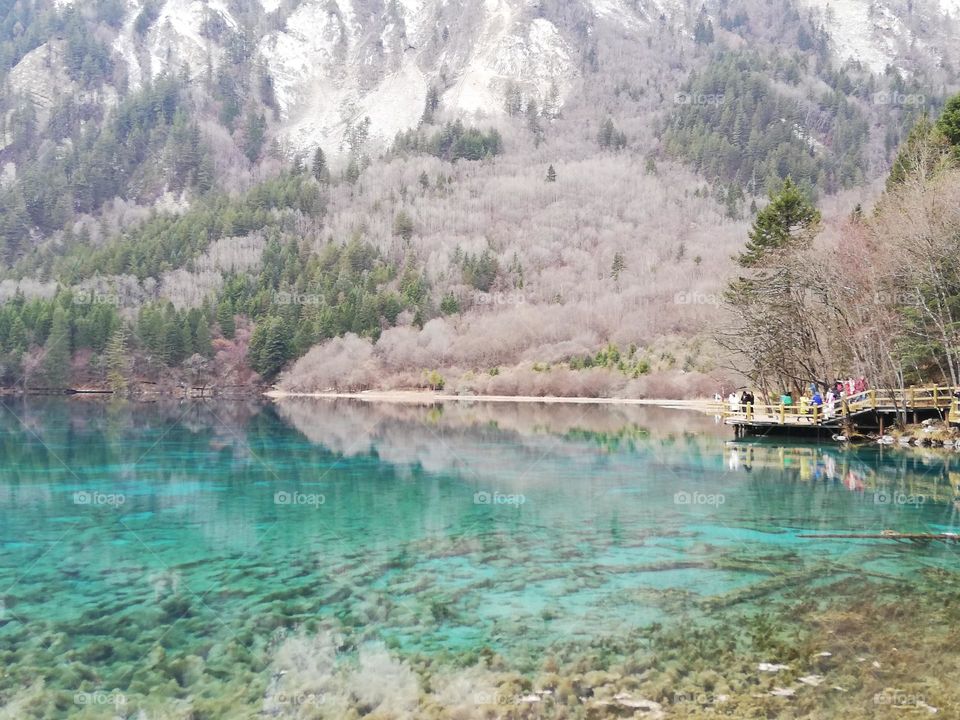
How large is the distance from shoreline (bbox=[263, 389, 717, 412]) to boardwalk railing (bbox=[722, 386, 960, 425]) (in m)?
26.7

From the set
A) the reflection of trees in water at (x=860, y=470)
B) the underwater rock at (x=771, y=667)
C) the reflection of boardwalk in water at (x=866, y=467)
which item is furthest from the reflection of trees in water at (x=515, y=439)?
the underwater rock at (x=771, y=667)

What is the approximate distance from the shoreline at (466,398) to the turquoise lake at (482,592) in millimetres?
46989

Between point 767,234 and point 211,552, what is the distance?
40.2 metres

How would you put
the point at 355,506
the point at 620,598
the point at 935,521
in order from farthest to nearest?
the point at 355,506, the point at 935,521, the point at 620,598

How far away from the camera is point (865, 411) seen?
35.9m

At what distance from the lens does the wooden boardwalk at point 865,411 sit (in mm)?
33781

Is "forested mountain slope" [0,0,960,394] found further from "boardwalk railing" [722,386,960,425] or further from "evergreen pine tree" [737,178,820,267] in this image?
"boardwalk railing" [722,386,960,425]

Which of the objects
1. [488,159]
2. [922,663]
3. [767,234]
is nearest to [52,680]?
[922,663]

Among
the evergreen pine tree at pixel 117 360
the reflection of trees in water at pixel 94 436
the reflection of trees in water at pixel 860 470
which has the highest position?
the evergreen pine tree at pixel 117 360

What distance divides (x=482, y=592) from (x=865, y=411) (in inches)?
1094

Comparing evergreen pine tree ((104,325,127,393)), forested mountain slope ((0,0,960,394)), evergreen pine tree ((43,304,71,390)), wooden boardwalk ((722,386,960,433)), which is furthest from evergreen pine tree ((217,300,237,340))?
wooden boardwalk ((722,386,960,433))

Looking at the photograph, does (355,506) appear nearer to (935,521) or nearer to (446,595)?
(446,595)

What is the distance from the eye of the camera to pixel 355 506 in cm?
2227

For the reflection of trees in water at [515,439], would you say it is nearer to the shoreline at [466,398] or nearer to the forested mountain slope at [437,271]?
the shoreline at [466,398]
